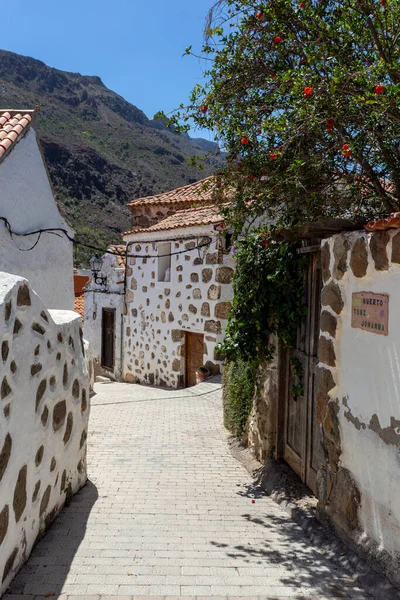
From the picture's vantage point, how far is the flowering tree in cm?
388

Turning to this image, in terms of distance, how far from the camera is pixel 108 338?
14.7 meters

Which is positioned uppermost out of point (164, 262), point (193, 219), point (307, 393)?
point (193, 219)

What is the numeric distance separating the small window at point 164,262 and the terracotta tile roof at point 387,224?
898 cm

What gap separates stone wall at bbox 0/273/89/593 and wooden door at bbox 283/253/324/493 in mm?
2020

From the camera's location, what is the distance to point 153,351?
40.1 ft

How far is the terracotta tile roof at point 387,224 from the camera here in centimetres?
261

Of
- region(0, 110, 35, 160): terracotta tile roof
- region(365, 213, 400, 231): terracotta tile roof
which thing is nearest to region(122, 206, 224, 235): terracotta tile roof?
region(0, 110, 35, 160): terracotta tile roof

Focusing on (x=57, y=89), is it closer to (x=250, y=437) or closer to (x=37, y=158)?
(x=37, y=158)

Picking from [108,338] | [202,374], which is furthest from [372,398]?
[108,338]

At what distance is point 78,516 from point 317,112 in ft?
12.5

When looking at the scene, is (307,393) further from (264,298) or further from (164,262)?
(164,262)

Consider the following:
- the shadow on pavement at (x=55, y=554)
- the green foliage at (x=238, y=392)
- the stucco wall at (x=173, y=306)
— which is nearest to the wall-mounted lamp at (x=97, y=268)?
the stucco wall at (x=173, y=306)

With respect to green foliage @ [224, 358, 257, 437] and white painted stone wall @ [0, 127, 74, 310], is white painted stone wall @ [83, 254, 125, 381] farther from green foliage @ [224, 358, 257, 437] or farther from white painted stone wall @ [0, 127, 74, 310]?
green foliage @ [224, 358, 257, 437]

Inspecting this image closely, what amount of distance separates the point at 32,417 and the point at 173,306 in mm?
8216
